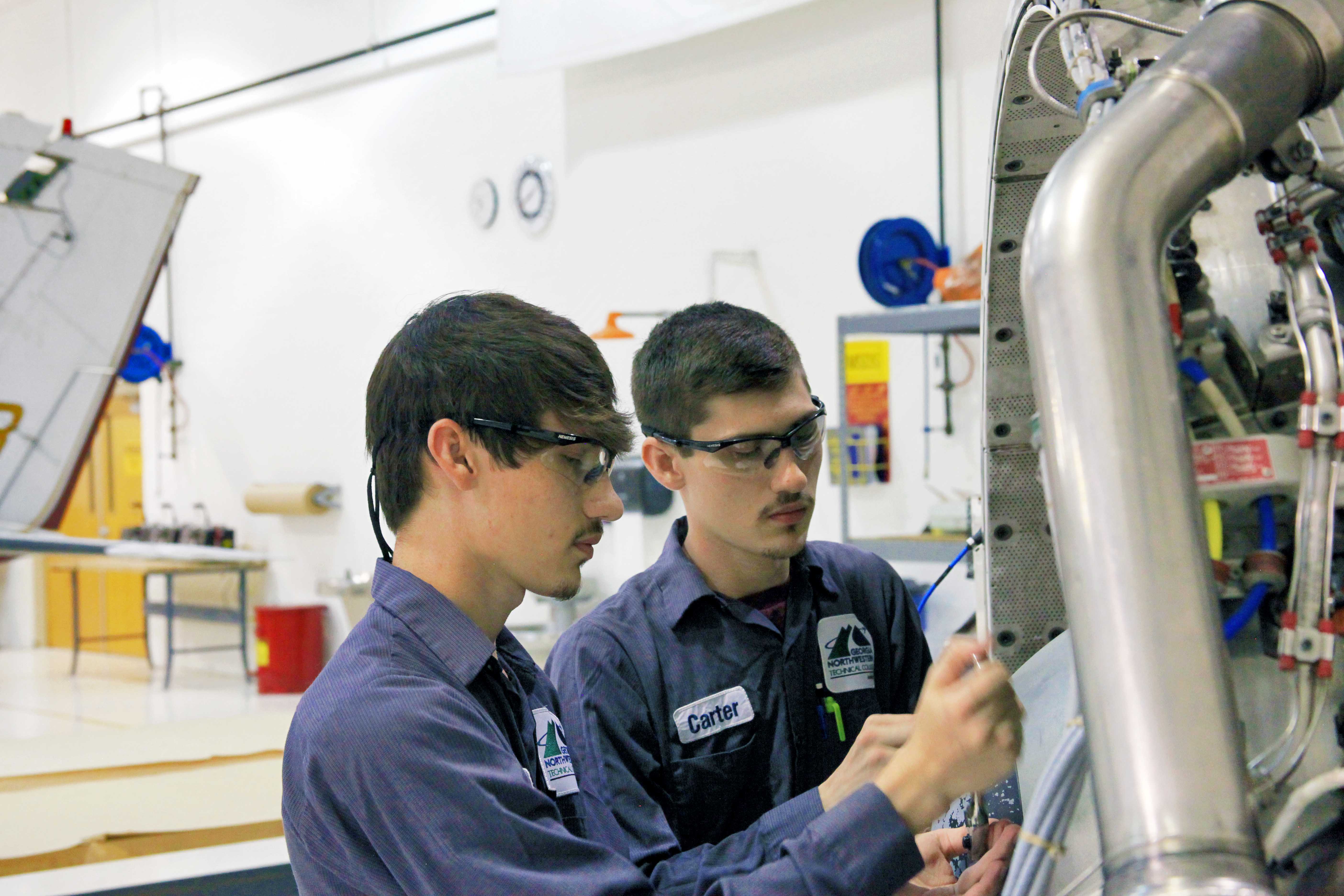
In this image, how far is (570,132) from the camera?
6.39 metres

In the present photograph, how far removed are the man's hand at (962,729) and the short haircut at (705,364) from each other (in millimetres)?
722

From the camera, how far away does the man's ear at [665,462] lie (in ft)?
5.37

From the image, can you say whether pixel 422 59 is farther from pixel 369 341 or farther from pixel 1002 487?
pixel 1002 487

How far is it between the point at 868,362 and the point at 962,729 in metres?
4.37

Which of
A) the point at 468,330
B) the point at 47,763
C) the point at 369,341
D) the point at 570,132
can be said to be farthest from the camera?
the point at 369,341

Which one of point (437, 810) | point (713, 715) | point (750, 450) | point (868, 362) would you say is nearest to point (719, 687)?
point (713, 715)

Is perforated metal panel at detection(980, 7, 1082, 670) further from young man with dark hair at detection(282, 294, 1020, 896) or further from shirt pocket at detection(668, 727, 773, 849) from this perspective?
shirt pocket at detection(668, 727, 773, 849)

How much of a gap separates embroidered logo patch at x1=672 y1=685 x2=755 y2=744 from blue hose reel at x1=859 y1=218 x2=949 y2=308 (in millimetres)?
3127

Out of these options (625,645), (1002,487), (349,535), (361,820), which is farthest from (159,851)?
(349,535)

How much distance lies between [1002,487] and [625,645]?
550 millimetres

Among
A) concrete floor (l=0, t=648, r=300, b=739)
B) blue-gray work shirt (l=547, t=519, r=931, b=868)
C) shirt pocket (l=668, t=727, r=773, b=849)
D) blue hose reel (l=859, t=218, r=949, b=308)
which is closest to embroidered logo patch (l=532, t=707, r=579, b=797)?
blue-gray work shirt (l=547, t=519, r=931, b=868)

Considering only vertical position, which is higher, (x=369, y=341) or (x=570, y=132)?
(x=570, y=132)

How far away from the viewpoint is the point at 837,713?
159 cm

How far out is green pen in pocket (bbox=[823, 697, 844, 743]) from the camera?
1.58 metres
